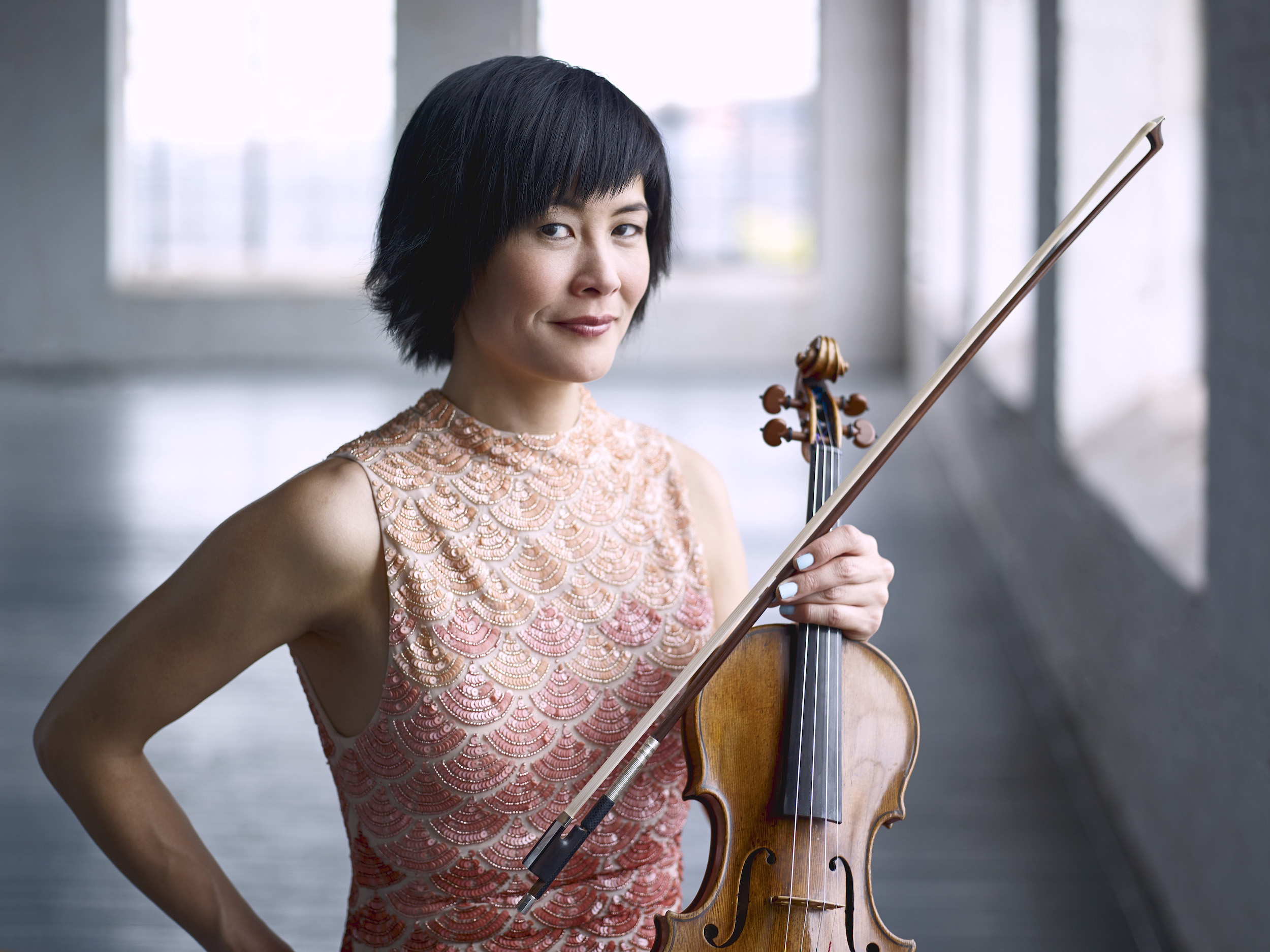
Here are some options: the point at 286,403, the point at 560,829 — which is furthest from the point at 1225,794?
the point at 286,403

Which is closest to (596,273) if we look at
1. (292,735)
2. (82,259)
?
(292,735)

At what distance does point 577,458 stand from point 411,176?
277 millimetres

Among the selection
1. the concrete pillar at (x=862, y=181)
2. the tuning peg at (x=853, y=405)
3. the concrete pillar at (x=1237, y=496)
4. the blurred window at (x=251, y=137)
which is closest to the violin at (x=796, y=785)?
the tuning peg at (x=853, y=405)

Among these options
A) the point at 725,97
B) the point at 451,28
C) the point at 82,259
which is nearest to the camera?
the point at 451,28

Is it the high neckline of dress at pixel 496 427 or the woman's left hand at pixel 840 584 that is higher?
the high neckline of dress at pixel 496 427

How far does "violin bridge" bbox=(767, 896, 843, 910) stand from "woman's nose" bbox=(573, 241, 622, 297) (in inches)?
19.4

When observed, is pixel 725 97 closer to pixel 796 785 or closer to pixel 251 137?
pixel 251 137

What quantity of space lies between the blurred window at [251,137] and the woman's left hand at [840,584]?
10.5 m

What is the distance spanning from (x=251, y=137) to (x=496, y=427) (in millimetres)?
11505

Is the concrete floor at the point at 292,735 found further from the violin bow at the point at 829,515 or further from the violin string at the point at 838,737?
the violin bow at the point at 829,515

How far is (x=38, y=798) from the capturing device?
2.73 m

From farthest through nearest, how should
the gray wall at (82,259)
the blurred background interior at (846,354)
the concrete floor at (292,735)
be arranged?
1. the gray wall at (82,259)
2. the concrete floor at (292,735)
3. the blurred background interior at (846,354)

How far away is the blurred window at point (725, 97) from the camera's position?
11.4 metres

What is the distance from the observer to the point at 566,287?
1039 mm
